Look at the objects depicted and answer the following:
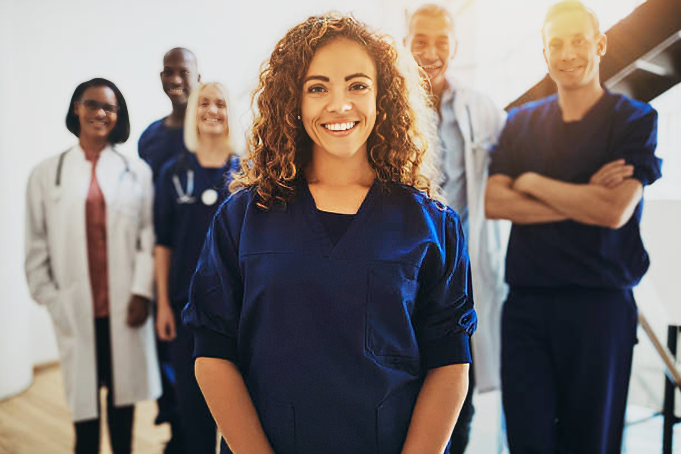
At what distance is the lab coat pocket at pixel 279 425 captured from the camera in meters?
1.13

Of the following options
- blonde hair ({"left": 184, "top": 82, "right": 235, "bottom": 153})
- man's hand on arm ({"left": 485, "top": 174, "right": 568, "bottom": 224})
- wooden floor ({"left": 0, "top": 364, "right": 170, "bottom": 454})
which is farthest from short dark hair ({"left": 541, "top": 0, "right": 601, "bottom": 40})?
wooden floor ({"left": 0, "top": 364, "right": 170, "bottom": 454})

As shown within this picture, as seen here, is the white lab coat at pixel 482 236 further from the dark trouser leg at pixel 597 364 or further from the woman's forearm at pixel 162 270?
the woman's forearm at pixel 162 270

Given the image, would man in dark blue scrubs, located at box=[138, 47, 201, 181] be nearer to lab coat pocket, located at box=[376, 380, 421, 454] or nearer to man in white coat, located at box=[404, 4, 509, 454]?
man in white coat, located at box=[404, 4, 509, 454]

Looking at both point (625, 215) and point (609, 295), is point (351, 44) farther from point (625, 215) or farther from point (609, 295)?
point (609, 295)

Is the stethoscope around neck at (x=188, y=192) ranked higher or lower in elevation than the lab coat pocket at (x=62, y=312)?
higher

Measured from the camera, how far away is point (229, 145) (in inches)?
76.2

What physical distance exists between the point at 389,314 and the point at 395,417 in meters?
0.21

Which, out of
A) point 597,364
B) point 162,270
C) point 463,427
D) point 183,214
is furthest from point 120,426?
point 597,364

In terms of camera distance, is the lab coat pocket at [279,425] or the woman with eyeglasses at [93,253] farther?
the woman with eyeglasses at [93,253]

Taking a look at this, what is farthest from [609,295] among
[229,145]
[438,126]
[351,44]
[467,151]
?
[229,145]

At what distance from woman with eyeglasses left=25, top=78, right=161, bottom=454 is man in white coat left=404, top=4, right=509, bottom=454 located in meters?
1.00

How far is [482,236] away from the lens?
201 cm

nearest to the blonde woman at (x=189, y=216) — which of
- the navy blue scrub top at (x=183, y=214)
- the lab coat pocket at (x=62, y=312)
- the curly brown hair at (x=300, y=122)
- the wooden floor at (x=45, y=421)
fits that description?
the navy blue scrub top at (x=183, y=214)

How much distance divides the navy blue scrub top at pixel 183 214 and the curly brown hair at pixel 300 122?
65cm
